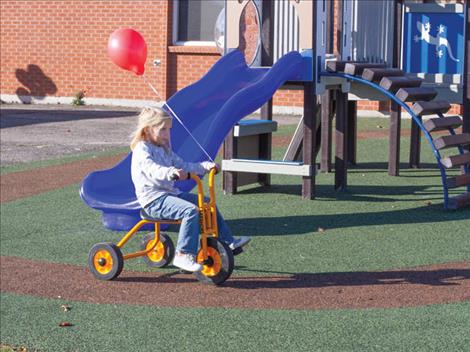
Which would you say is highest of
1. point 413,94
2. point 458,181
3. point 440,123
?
point 413,94

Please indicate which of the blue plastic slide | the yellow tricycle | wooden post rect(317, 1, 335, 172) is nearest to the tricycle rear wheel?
the yellow tricycle

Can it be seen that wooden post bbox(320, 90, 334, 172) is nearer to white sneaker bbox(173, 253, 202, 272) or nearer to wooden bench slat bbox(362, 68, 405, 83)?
wooden bench slat bbox(362, 68, 405, 83)

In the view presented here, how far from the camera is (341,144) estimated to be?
1215 cm

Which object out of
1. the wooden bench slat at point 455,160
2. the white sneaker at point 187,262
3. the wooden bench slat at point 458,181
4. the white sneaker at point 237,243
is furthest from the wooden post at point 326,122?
the white sneaker at point 187,262

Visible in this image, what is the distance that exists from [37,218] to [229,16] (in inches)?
128

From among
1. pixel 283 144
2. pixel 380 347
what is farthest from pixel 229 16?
pixel 380 347

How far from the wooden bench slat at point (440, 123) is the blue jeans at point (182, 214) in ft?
12.2

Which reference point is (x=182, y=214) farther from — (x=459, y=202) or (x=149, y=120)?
(x=459, y=202)

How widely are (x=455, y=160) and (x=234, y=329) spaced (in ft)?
16.3

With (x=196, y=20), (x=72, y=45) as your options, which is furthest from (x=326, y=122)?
(x=72, y=45)

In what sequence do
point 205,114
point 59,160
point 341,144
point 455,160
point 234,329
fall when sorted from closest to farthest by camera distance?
point 234,329
point 205,114
point 455,160
point 341,144
point 59,160

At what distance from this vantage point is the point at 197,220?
7492 millimetres

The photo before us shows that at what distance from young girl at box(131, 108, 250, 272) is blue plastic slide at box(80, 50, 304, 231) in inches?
37.2

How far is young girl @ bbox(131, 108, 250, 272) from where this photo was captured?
7.44 meters
